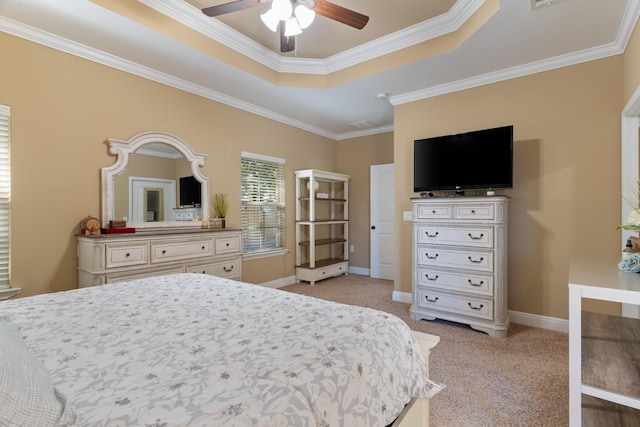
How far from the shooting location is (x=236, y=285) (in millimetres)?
1882

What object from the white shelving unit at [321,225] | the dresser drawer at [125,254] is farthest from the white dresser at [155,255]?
the white shelving unit at [321,225]

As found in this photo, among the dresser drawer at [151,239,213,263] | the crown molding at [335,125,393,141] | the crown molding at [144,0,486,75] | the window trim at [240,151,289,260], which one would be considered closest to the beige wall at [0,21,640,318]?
the window trim at [240,151,289,260]

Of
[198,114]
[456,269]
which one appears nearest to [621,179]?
[456,269]

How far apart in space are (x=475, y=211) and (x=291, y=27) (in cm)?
228

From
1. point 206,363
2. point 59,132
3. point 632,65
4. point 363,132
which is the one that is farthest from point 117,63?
point 632,65

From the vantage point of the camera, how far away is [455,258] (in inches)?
122

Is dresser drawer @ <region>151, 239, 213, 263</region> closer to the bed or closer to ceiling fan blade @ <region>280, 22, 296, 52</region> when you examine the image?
the bed

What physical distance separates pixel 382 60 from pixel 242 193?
7.82 feet

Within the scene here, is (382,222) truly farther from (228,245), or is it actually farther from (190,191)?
(190,191)

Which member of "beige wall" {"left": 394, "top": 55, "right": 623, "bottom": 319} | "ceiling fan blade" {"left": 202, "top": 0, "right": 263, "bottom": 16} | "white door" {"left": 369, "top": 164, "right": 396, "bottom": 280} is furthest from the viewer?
"white door" {"left": 369, "top": 164, "right": 396, "bottom": 280}

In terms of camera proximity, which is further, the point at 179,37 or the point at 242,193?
the point at 242,193

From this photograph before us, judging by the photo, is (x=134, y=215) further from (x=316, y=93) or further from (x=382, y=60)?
(x=382, y=60)

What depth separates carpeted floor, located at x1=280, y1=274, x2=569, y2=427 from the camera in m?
1.80

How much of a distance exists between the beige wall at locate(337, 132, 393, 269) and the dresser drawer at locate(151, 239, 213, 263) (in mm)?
3092
